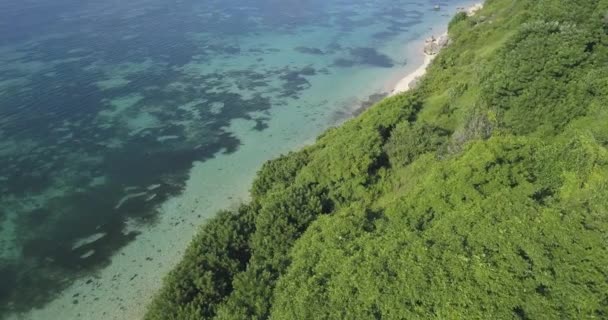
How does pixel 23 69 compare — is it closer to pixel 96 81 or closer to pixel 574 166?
pixel 96 81

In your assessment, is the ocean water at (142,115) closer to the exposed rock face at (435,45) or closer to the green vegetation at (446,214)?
the exposed rock face at (435,45)

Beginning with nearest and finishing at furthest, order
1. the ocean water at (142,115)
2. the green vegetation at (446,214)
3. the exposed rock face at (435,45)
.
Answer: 1. the green vegetation at (446,214)
2. the ocean water at (142,115)
3. the exposed rock face at (435,45)

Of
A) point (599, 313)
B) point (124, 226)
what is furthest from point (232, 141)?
point (599, 313)

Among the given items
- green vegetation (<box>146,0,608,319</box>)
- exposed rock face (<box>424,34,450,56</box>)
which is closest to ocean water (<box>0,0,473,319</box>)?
exposed rock face (<box>424,34,450,56</box>)

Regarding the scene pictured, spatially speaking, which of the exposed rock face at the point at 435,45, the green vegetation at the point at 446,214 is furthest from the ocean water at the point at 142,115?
the green vegetation at the point at 446,214

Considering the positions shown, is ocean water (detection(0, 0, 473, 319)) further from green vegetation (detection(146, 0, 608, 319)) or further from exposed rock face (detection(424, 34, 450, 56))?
green vegetation (detection(146, 0, 608, 319))
